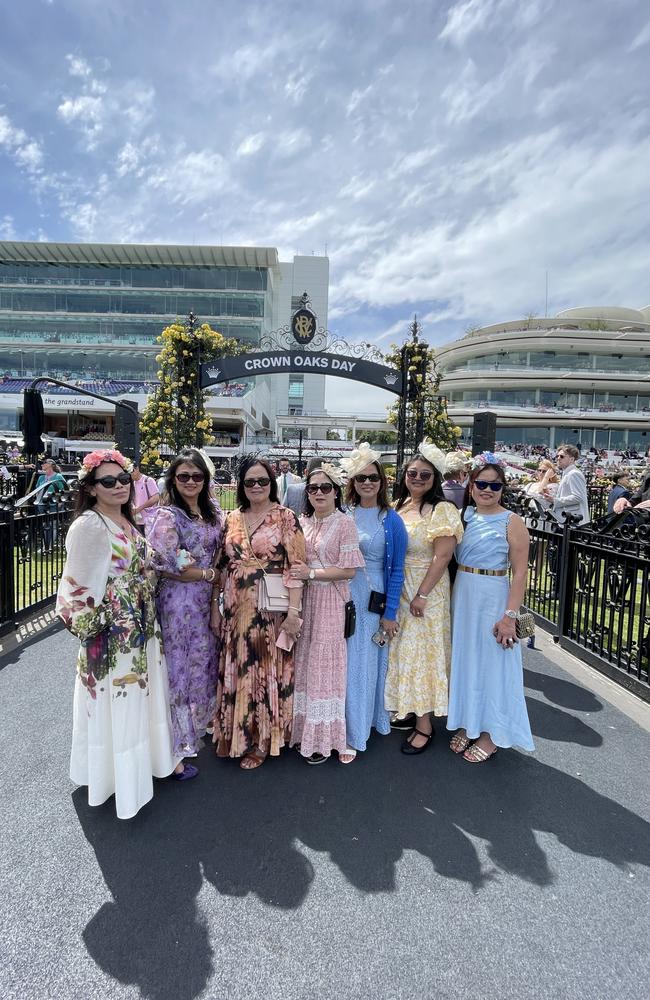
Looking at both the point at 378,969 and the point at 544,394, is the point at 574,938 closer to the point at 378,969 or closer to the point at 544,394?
the point at 378,969

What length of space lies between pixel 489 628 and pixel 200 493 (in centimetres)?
196

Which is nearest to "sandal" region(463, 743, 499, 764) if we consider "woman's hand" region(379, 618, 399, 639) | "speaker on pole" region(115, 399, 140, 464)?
"woman's hand" region(379, 618, 399, 639)

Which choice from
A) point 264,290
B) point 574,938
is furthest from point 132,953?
point 264,290

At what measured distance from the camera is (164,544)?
258 cm

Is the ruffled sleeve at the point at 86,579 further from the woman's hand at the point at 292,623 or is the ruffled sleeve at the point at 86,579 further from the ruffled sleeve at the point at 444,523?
the ruffled sleeve at the point at 444,523

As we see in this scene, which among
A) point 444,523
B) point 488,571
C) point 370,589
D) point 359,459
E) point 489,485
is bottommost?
point 370,589

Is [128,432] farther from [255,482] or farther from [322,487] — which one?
[322,487]

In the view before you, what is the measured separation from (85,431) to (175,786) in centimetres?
4744

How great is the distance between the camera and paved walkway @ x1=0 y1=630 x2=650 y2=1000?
5.44 ft

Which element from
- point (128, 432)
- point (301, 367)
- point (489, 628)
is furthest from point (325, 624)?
point (301, 367)

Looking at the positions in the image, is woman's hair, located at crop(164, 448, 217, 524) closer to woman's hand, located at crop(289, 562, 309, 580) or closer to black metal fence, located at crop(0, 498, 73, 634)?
woman's hand, located at crop(289, 562, 309, 580)

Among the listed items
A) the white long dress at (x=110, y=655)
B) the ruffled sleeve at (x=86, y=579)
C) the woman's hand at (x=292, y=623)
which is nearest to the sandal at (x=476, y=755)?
the woman's hand at (x=292, y=623)

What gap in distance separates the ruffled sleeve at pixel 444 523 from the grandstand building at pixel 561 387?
55.4 metres

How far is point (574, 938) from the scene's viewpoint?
71.1 inches
